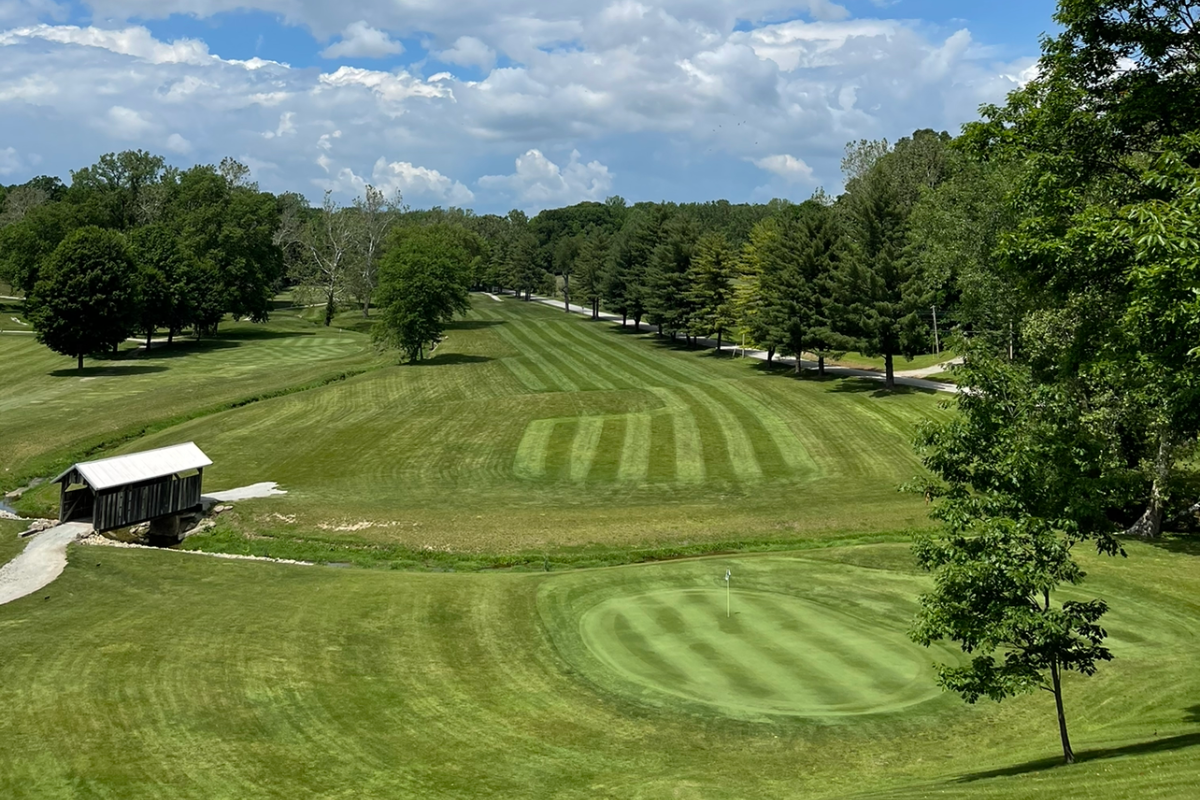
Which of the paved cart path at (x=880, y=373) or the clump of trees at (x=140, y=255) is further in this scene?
the clump of trees at (x=140, y=255)

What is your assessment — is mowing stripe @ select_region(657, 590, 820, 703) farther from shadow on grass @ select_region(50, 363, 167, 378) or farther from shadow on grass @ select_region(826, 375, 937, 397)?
shadow on grass @ select_region(50, 363, 167, 378)

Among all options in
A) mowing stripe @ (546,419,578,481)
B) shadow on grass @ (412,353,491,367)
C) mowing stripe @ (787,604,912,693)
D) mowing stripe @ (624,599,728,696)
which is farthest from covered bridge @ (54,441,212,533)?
shadow on grass @ (412,353,491,367)

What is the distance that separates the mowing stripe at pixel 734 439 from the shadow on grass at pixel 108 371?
52388mm

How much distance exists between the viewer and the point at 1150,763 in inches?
612

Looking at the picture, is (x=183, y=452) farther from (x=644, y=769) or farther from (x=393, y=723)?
(x=644, y=769)

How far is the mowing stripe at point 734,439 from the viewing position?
165ft

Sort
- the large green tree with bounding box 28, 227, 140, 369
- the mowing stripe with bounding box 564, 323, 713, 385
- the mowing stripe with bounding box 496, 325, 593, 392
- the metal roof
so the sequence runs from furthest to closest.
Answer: the large green tree with bounding box 28, 227, 140, 369, the mowing stripe with bounding box 564, 323, 713, 385, the mowing stripe with bounding box 496, 325, 593, 392, the metal roof

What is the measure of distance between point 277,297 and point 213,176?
200 feet

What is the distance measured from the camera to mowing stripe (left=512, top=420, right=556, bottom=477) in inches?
2020

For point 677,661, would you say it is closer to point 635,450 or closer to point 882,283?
point 635,450

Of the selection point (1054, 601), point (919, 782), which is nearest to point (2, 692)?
point (919, 782)

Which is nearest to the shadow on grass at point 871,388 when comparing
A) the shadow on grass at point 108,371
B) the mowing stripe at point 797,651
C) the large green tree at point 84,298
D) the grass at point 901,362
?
the grass at point 901,362

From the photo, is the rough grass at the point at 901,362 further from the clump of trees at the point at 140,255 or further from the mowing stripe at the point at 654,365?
the clump of trees at the point at 140,255

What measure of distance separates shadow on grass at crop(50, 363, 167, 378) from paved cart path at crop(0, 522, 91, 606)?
2016 inches
